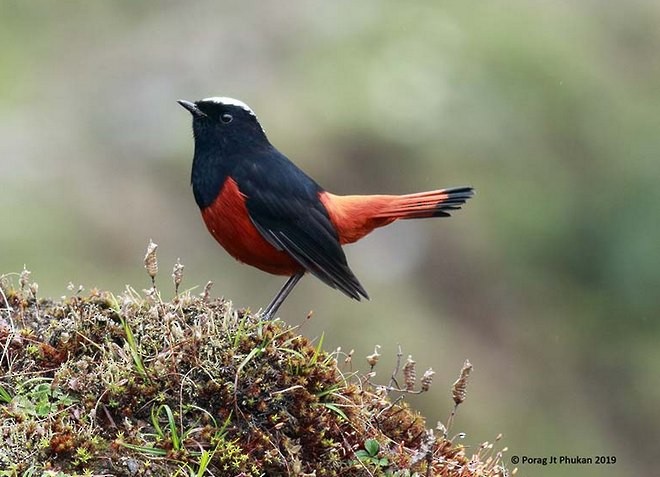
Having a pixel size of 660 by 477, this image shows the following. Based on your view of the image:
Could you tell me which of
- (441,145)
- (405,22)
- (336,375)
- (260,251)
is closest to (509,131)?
(441,145)

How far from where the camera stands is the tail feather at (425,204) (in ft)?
19.4

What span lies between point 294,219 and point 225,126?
0.86m

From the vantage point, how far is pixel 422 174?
11.3 meters

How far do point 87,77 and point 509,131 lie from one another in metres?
6.02

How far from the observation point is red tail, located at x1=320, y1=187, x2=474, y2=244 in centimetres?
591

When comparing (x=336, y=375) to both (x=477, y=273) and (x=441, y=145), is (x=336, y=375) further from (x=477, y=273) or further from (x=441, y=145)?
(x=441, y=145)

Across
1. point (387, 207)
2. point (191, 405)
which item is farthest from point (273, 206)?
point (191, 405)

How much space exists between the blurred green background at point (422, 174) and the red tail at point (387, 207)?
3.32 metres

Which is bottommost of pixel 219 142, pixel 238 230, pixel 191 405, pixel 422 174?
pixel 191 405

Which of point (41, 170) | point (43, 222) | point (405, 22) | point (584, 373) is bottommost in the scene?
point (43, 222)

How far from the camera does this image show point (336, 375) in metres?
4.23
